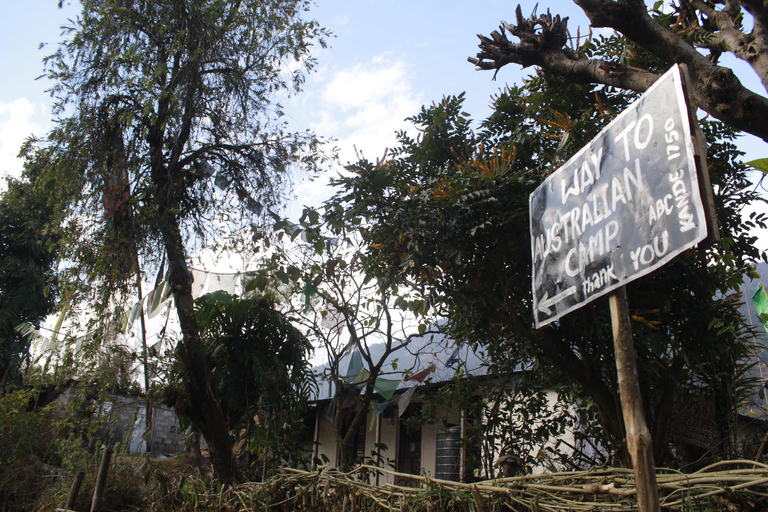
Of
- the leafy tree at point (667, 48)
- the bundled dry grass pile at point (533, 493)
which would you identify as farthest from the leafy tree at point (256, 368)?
the leafy tree at point (667, 48)

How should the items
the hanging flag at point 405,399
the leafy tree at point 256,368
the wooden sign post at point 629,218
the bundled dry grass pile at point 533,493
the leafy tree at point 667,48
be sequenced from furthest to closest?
the hanging flag at point 405,399 < the leafy tree at point 256,368 < the leafy tree at point 667,48 < the bundled dry grass pile at point 533,493 < the wooden sign post at point 629,218

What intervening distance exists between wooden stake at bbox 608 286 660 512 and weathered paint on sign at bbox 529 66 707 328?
13 cm

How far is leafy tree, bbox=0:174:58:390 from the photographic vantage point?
1453cm

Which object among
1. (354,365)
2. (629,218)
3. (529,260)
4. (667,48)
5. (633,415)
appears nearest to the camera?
(633,415)

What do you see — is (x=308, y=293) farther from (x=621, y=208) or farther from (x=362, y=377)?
(x=621, y=208)

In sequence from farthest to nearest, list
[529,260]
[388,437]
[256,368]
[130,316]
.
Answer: [388,437], [130,316], [256,368], [529,260]

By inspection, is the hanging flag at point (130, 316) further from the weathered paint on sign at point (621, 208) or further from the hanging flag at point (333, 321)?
the weathered paint on sign at point (621, 208)

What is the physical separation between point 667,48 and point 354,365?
19.4 ft

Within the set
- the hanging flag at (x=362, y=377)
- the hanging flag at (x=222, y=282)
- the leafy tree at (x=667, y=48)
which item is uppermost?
the leafy tree at (x=667, y=48)

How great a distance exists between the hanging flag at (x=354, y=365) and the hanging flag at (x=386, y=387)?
37cm

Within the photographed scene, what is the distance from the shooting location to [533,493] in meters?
2.46

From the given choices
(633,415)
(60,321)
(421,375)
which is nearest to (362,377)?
(421,375)

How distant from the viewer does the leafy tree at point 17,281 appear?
47.7ft

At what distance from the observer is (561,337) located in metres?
4.67
